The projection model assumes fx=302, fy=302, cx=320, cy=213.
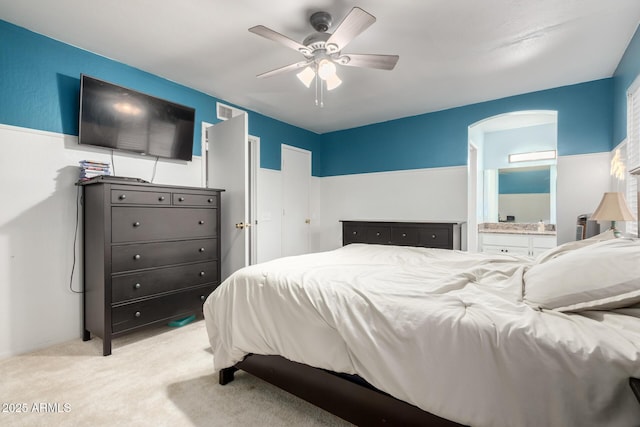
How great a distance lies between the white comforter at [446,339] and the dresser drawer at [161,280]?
1017 mm

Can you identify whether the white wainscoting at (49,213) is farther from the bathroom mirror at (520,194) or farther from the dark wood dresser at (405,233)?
the bathroom mirror at (520,194)

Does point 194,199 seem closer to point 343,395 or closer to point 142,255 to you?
point 142,255

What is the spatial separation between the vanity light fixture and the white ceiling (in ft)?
4.94

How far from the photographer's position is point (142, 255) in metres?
2.53

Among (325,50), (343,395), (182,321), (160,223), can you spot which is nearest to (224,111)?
(160,223)

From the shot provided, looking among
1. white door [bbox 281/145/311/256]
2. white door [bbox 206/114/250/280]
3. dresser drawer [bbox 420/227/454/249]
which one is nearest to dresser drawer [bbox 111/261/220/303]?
white door [bbox 206/114/250/280]

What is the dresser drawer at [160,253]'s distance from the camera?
7.86ft

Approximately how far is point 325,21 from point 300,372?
232 centimetres

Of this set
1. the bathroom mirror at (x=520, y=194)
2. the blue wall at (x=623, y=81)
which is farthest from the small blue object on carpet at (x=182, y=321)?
the bathroom mirror at (x=520, y=194)

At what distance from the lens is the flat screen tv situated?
257 centimetres

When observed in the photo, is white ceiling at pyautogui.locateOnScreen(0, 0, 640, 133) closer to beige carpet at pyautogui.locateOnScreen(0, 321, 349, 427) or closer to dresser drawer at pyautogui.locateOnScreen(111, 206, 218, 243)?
dresser drawer at pyautogui.locateOnScreen(111, 206, 218, 243)

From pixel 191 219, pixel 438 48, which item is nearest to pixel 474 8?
pixel 438 48

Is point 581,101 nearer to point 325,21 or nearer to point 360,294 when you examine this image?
point 325,21

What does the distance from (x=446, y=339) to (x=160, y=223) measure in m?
2.46
